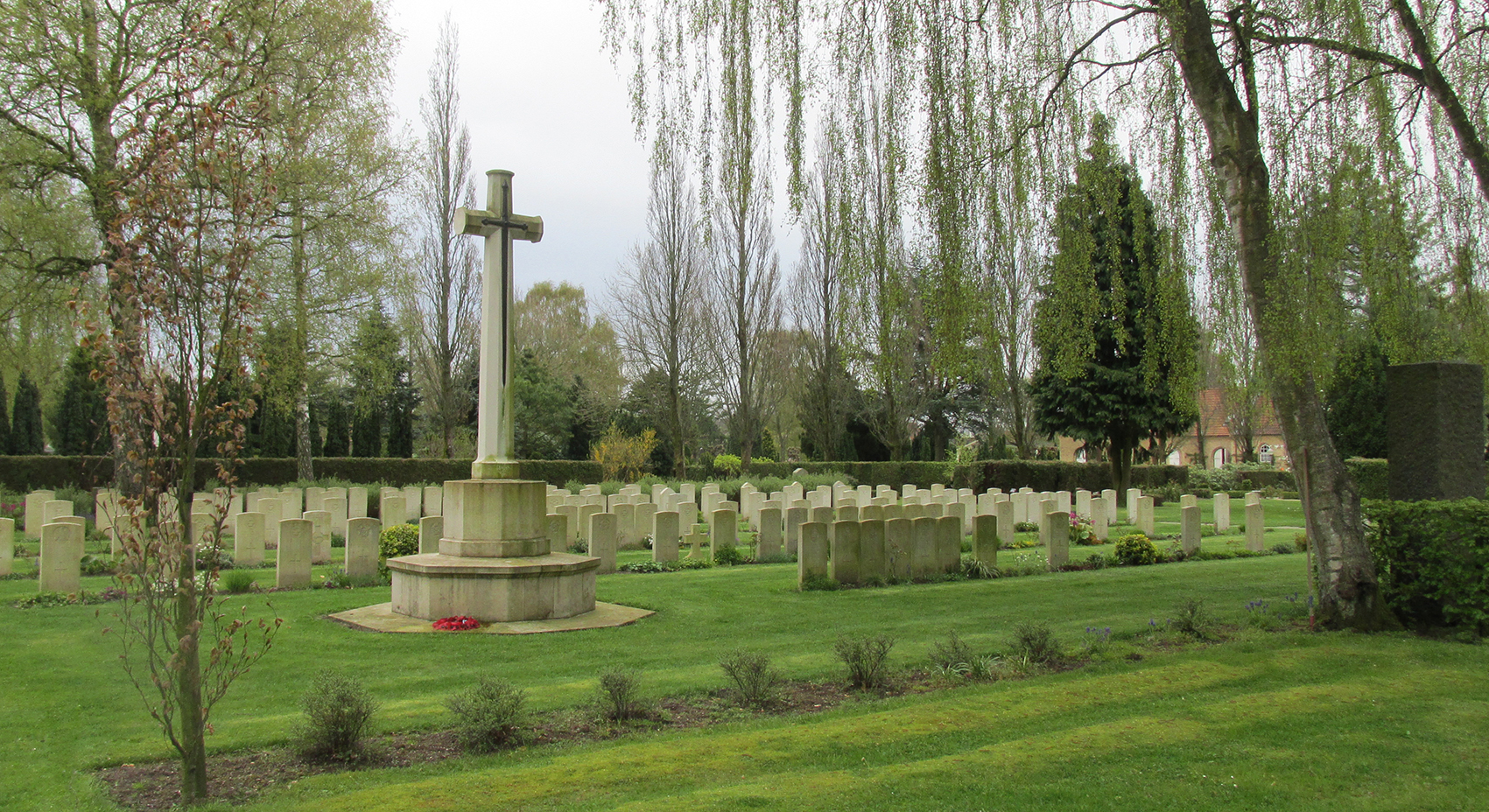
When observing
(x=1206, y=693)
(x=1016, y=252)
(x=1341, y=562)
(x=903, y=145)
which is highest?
(x=903, y=145)

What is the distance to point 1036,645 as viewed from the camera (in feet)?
23.1

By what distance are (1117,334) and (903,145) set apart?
3221 millimetres

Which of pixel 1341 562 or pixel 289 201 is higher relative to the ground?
pixel 289 201

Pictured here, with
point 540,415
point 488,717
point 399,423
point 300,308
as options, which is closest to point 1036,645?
point 488,717

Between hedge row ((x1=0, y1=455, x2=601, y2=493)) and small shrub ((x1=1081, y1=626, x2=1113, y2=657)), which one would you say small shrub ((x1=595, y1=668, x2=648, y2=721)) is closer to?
small shrub ((x1=1081, y1=626, x2=1113, y2=657))

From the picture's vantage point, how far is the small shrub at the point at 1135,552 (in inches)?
554

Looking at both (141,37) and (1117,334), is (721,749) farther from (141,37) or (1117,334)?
(141,37)

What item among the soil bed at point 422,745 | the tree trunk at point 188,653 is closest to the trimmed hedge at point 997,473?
the soil bed at point 422,745

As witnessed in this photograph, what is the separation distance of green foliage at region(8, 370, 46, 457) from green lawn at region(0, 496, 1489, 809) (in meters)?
27.9

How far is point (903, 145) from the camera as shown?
265 inches

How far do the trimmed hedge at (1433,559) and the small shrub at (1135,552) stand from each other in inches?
229

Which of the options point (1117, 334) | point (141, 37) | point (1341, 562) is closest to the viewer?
point (1341, 562)

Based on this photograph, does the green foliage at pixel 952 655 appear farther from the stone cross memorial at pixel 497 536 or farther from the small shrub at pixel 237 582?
the small shrub at pixel 237 582

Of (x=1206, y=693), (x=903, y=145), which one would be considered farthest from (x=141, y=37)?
(x=1206, y=693)
